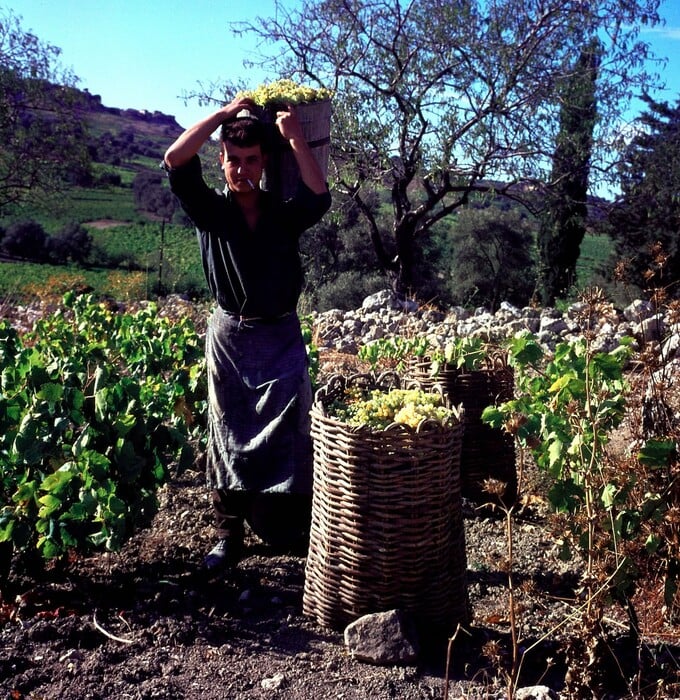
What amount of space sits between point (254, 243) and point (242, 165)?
1.00 ft

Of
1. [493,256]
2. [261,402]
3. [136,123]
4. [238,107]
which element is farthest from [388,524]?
[136,123]

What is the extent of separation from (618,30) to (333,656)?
39.1 feet

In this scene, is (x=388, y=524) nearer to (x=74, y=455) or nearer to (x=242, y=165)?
(x=74, y=455)

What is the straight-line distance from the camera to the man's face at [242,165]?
308 centimetres

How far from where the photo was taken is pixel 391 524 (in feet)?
8.59

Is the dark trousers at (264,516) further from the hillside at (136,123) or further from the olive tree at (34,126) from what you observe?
the hillside at (136,123)

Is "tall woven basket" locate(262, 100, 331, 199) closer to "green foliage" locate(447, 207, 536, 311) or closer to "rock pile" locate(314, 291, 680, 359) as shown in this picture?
"rock pile" locate(314, 291, 680, 359)

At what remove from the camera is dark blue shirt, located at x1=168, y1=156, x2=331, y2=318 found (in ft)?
10.1

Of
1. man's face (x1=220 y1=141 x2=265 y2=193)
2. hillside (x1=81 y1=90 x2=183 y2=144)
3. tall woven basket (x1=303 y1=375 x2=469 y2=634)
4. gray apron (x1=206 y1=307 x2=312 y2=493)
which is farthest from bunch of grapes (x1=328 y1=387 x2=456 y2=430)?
hillside (x1=81 y1=90 x2=183 y2=144)

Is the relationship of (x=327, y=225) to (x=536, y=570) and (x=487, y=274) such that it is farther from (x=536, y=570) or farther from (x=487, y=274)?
A: (x=536, y=570)


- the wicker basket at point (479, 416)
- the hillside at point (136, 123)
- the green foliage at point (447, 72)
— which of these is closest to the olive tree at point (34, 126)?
the green foliage at point (447, 72)

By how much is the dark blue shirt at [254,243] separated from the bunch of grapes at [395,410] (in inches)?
22.0

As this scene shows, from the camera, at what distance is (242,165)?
3.10 m

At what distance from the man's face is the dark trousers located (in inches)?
50.3
